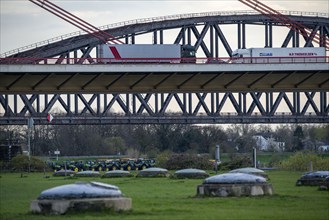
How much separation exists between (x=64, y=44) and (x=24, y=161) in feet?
240

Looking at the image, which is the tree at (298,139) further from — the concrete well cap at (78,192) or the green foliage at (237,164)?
the concrete well cap at (78,192)

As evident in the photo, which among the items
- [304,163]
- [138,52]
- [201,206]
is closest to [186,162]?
[304,163]

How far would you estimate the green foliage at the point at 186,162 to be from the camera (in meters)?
83.8

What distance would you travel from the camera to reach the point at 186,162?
8544cm

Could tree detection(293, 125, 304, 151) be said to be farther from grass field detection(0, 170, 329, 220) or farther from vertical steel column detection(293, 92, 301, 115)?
grass field detection(0, 170, 329, 220)

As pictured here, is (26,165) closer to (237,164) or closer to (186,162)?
(186,162)

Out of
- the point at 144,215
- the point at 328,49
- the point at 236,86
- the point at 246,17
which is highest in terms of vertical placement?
the point at 246,17

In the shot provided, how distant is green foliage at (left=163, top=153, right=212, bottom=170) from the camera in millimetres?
83750

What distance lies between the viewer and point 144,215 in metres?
31.8

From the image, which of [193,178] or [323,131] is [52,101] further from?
[193,178]

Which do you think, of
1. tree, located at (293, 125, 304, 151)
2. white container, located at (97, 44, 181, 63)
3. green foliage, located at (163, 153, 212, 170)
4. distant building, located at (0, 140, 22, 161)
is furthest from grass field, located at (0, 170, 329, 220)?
tree, located at (293, 125, 304, 151)

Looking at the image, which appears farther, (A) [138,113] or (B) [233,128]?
(B) [233,128]

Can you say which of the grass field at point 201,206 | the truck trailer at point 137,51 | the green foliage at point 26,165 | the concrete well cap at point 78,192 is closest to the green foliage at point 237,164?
the truck trailer at point 137,51

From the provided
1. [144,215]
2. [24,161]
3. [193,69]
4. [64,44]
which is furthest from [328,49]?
[144,215]
